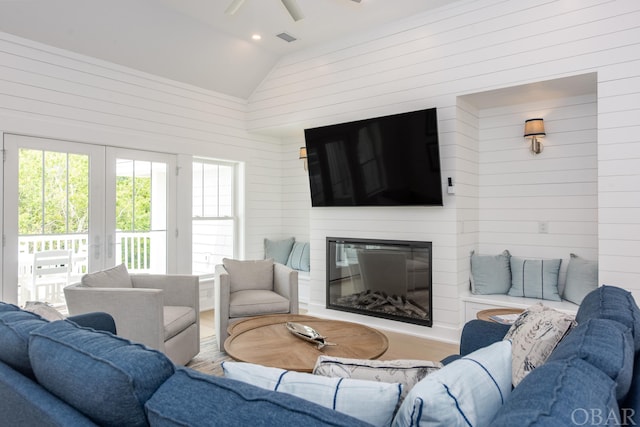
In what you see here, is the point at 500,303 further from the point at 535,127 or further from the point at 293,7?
the point at 293,7

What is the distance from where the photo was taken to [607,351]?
1073 mm

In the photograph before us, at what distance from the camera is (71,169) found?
4105mm

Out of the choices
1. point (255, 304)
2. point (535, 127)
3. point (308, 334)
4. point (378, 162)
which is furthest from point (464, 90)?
point (255, 304)

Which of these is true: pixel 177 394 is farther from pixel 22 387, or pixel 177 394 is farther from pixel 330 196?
pixel 330 196

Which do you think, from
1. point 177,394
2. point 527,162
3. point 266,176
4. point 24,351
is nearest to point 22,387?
point 24,351

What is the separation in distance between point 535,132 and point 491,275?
1.52m

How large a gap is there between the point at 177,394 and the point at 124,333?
241 centimetres

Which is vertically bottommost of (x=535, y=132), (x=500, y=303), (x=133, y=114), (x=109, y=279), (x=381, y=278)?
(x=500, y=303)

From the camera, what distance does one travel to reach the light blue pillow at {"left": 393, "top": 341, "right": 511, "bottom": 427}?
0.93m

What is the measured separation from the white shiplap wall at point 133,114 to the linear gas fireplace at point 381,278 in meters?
1.62

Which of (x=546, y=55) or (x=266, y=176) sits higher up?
(x=546, y=55)

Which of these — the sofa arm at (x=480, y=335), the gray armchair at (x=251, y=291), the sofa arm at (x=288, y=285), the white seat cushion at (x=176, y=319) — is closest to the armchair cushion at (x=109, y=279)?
the white seat cushion at (x=176, y=319)

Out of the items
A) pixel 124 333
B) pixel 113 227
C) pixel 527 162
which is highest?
pixel 527 162

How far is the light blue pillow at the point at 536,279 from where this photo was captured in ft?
12.9
